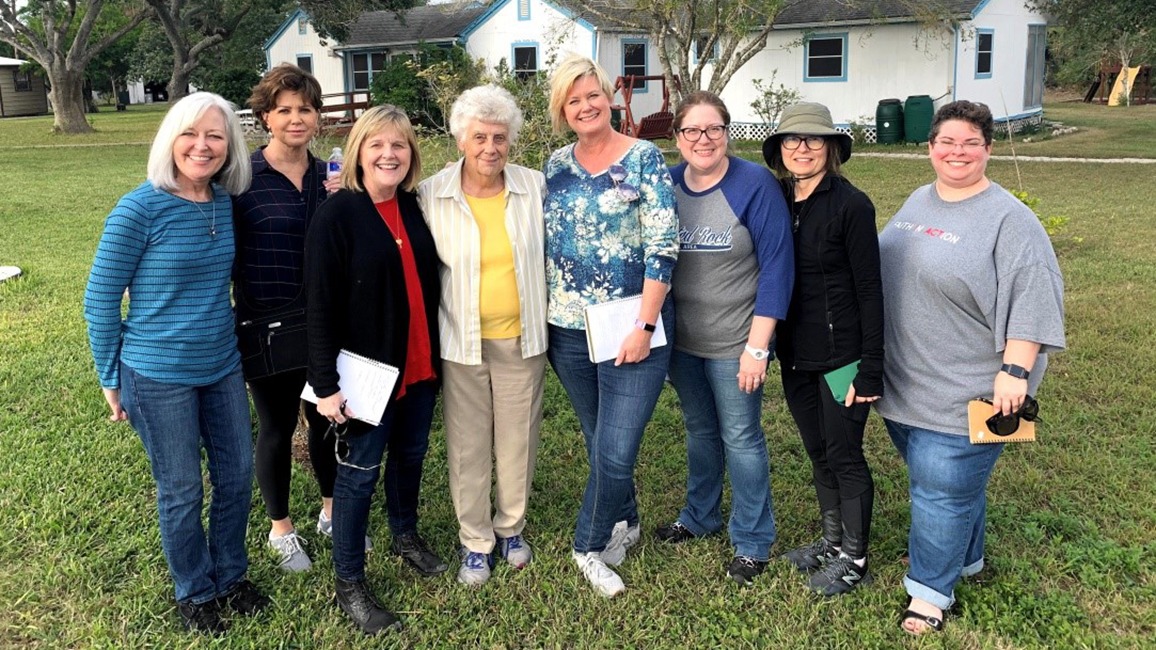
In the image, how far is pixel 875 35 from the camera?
20562 mm

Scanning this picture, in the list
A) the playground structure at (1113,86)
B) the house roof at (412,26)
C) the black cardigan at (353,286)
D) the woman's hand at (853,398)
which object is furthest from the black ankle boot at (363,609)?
the playground structure at (1113,86)

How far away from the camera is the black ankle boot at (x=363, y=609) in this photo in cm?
323

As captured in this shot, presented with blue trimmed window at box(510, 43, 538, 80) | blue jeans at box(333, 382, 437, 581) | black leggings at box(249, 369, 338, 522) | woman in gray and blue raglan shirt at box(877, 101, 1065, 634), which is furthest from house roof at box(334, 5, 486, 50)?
woman in gray and blue raglan shirt at box(877, 101, 1065, 634)

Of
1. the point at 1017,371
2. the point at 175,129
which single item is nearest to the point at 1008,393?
the point at 1017,371

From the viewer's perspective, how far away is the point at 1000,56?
2078 cm

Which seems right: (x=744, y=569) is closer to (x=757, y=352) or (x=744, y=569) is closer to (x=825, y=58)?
(x=757, y=352)

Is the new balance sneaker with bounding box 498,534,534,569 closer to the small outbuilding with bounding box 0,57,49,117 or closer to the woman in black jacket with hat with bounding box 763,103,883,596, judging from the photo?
the woman in black jacket with hat with bounding box 763,103,883,596

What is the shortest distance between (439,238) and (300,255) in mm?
505

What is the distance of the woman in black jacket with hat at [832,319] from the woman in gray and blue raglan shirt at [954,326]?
0.12m

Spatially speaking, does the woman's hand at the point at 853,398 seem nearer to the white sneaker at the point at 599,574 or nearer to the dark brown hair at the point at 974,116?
the dark brown hair at the point at 974,116

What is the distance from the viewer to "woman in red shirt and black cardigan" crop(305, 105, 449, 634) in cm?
296

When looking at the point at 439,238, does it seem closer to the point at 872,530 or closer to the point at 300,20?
the point at 872,530

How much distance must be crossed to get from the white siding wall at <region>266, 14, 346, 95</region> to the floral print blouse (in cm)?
2968

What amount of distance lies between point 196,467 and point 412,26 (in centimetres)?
2931
